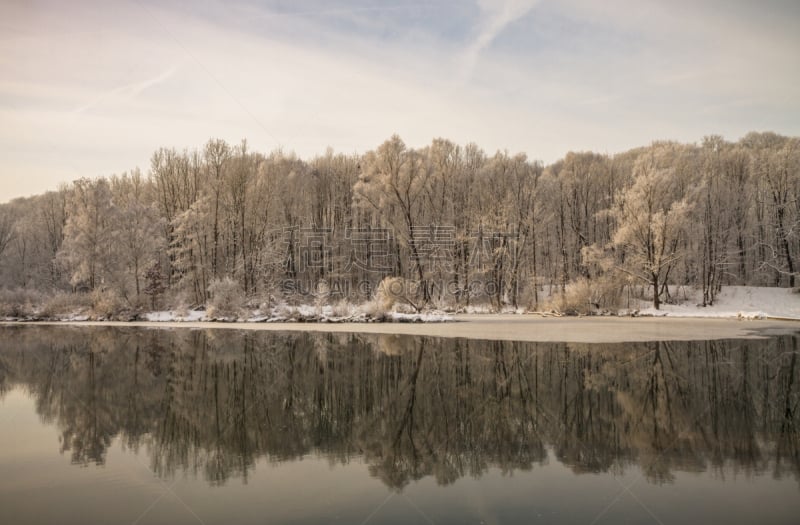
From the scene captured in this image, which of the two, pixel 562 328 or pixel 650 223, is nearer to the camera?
pixel 562 328

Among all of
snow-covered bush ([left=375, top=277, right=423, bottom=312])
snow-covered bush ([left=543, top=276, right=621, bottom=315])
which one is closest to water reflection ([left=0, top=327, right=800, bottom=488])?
snow-covered bush ([left=375, top=277, right=423, bottom=312])

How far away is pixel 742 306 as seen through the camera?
1348 inches

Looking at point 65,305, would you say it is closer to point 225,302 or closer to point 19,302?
point 19,302

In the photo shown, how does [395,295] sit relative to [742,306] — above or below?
above

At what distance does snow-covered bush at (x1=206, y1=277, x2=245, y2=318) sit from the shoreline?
1.38m

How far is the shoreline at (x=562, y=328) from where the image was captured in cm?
→ 2030

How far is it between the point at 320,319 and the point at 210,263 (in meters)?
16.0

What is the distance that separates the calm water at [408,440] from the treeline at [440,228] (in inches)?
706

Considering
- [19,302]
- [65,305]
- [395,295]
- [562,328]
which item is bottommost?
[562,328]

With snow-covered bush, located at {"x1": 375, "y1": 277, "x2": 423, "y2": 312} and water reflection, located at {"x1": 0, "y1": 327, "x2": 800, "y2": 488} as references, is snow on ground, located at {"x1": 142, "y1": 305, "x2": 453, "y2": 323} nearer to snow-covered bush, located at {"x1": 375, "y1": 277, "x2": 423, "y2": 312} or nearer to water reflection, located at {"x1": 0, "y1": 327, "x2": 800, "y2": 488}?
snow-covered bush, located at {"x1": 375, "y1": 277, "x2": 423, "y2": 312}

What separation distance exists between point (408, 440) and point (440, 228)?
104 ft

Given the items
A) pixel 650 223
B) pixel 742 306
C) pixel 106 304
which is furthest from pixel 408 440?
pixel 742 306

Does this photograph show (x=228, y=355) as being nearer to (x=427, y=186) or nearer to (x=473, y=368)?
(x=473, y=368)

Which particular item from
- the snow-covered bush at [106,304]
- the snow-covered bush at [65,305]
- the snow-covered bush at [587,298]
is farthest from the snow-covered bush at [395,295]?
the snow-covered bush at [65,305]
